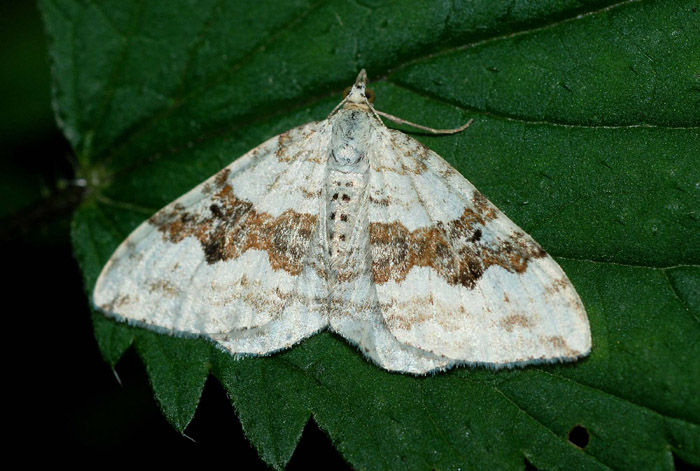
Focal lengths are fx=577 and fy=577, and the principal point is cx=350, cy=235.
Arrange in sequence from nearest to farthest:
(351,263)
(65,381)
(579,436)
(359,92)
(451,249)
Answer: (579,436)
(451,249)
(351,263)
(359,92)
(65,381)

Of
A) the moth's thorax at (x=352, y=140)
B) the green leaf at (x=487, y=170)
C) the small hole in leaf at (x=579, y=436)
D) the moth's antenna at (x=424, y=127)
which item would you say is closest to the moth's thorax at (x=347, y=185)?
the moth's thorax at (x=352, y=140)

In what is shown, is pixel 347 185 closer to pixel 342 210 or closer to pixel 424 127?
pixel 342 210

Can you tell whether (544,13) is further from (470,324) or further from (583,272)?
(470,324)

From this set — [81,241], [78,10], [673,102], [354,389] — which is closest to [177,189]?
[81,241]

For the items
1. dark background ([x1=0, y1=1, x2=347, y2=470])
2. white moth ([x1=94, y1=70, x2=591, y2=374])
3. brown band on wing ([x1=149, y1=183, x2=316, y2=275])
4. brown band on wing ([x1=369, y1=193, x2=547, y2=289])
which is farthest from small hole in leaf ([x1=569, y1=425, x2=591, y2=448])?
dark background ([x1=0, y1=1, x2=347, y2=470])

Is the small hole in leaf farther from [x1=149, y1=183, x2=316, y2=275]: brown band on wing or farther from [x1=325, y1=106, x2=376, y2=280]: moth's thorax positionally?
[x1=149, y1=183, x2=316, y2=275]: brown band on wing

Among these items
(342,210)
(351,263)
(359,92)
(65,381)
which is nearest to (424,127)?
(359,92)

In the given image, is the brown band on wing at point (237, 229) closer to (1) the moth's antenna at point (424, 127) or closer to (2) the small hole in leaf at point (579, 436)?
(1) the moth's antenna at point (424, 127)
